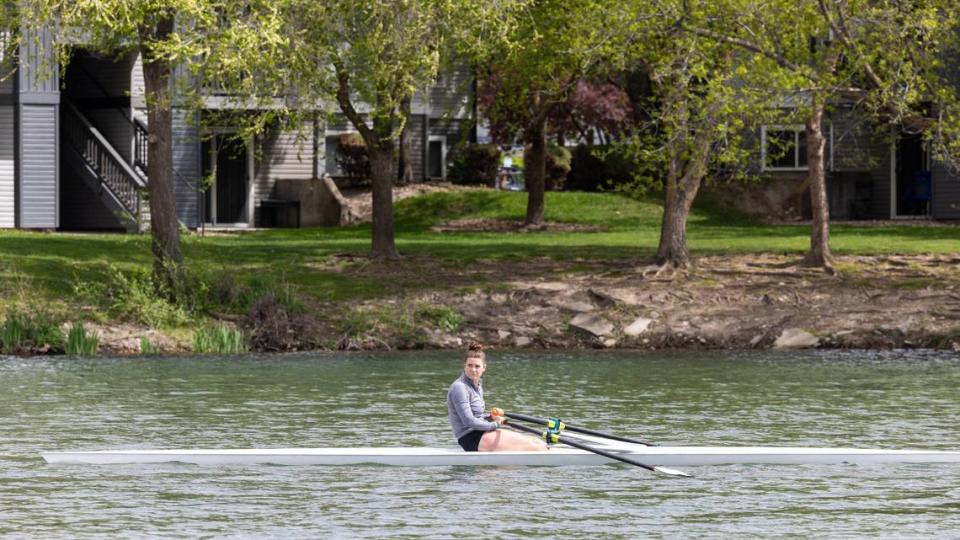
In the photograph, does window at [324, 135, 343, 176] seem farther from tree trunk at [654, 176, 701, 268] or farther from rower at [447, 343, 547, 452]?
rower at [447, 343, 547, 452]

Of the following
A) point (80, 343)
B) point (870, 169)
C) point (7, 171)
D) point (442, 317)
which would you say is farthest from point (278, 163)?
point (80, 343)

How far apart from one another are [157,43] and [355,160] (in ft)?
90.1

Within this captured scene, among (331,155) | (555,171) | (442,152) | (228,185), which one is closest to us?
(228,185)

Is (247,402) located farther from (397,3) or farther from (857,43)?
(857,43)

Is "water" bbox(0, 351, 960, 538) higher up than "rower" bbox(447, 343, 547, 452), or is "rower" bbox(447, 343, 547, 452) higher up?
"rower" bbox(447, 343, 547, 452)

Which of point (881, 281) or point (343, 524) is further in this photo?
point (881, 281)

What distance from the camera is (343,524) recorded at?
16562mm

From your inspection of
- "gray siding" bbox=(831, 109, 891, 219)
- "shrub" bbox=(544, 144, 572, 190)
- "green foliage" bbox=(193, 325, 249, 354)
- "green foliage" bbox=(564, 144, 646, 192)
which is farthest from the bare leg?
"shrub" bbox=(544, 144, 572, 190)

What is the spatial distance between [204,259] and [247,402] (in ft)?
42.2

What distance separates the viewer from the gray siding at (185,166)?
50.1 m

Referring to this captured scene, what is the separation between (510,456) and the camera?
19781 mm

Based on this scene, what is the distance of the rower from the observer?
19.5m

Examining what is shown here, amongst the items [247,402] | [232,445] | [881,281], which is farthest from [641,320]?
[232,445]

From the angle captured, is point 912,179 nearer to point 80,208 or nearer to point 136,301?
point 80,208
